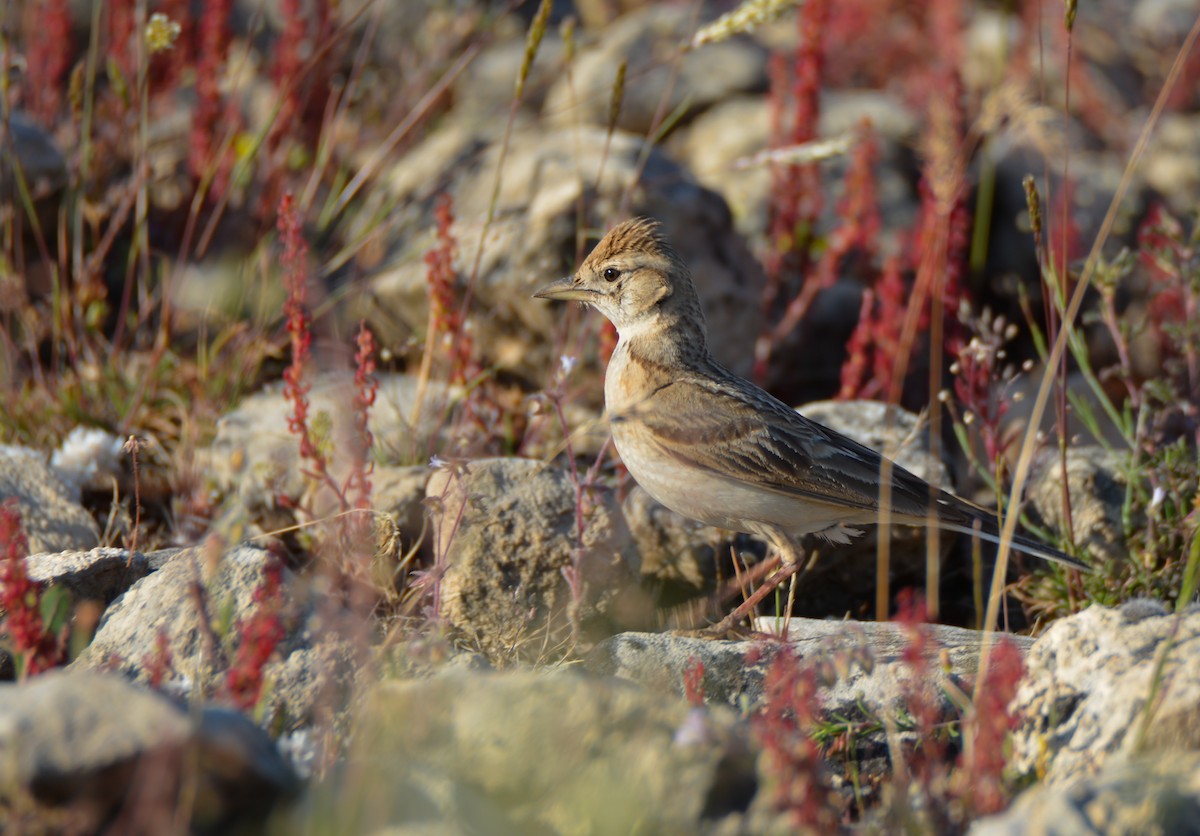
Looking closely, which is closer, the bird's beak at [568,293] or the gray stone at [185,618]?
the gray stone at [185,618]

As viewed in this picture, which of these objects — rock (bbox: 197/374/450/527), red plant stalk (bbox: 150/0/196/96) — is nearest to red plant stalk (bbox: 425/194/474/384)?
rock (bbox: 197/374/450/527)

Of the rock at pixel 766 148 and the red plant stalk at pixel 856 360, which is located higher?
the rock at pixel 766 148

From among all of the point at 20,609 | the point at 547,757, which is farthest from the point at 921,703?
the point at 20,609

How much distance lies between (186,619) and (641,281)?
2.45m

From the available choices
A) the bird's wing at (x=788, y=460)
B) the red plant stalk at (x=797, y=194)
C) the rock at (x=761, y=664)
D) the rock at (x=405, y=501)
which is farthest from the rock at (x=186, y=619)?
the red plant stalk at (x=797, y=194)

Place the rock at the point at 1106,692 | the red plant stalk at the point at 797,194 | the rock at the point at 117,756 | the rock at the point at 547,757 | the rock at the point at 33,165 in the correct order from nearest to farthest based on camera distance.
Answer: the rock at the point at 117,756
the rock at the point at 547,757
the rock at the point at 1106,692
the rock at the point at 33,165
the red plant stalk at the point at 797,194

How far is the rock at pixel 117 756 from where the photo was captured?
247 cm

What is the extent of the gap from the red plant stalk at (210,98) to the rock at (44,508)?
2.53 metres

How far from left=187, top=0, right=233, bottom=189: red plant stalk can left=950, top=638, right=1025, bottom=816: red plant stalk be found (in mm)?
5345

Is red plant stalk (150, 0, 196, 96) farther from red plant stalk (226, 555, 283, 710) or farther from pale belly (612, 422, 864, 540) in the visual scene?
red plant stalk (226, 555, 283, 710)

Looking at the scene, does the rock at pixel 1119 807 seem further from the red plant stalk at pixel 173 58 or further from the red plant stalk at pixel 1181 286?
the red plant stalk at pixel 173 58

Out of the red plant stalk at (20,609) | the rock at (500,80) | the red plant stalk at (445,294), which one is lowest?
the red plant stalk at (20,609)

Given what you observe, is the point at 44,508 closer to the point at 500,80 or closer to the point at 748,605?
the point at 748,605

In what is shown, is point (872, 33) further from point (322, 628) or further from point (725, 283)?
point (322, 628)
